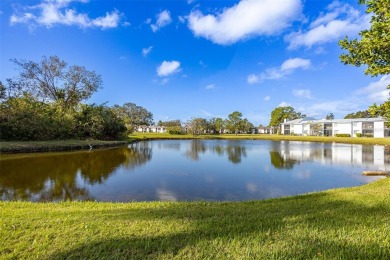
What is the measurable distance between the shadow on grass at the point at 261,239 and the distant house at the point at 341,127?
5844cm

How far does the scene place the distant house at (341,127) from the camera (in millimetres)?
58781

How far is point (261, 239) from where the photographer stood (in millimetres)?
3154

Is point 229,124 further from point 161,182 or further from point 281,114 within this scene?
Result: point 161,182

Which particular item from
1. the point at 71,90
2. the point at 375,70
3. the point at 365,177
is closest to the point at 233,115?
the point at 71,90

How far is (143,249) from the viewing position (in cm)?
295

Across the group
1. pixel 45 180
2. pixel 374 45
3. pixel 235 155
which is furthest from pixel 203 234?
pixel 235 155

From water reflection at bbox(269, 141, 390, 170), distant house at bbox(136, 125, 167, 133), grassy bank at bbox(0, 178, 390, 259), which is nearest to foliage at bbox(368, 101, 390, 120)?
grassy bank at bbox(0, 178, 390, 259)

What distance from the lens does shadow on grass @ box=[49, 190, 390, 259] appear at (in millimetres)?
2801

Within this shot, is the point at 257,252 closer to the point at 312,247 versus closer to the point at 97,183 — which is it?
the point at 312,247

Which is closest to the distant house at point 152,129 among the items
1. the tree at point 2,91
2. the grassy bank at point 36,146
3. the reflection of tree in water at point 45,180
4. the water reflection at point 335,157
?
the tree at point 2,91

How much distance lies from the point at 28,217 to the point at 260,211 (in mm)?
4252

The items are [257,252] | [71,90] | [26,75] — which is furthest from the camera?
[71,90]

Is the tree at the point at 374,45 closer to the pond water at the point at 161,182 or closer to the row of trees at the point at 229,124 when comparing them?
the pond water at the point at 161,182

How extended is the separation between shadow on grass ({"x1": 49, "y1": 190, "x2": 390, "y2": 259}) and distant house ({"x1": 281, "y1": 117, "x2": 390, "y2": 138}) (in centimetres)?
5844
